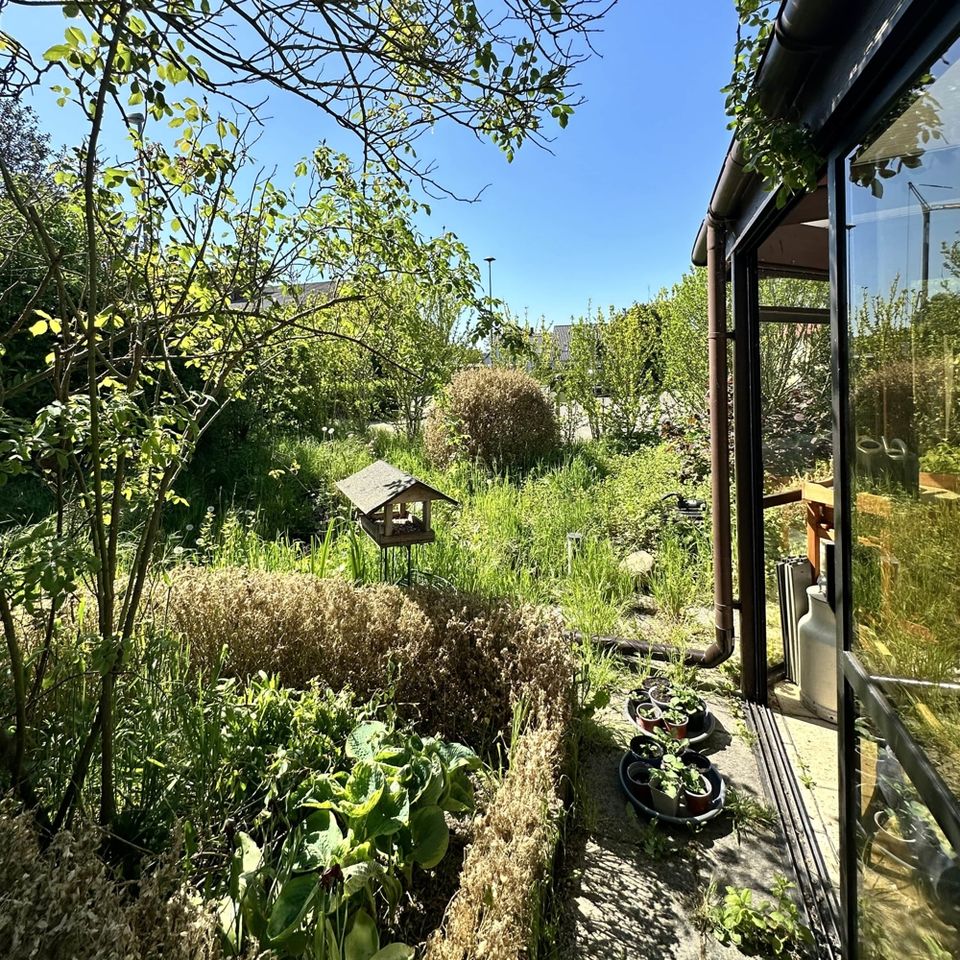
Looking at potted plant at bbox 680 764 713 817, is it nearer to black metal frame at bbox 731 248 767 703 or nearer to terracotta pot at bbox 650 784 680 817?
terracotta pot at bbox 650 784 680 817

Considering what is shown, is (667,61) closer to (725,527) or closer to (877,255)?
(877,255)

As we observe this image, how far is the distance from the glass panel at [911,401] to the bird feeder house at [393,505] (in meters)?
1.82

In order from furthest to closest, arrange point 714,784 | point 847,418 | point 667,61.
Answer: point 667,61
point 714,784
point 847,418

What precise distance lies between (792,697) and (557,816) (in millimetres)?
1826

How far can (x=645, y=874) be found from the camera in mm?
1883

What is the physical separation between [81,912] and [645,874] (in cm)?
169

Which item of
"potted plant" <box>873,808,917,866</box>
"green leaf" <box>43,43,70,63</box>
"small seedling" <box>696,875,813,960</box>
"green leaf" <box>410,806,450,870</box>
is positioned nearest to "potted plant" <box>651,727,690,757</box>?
"small seedling" <box>696,875,813,960</box>

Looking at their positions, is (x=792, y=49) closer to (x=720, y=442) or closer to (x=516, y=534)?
(x=720, y=442)

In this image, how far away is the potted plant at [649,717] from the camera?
2571mm

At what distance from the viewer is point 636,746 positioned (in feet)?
7.92

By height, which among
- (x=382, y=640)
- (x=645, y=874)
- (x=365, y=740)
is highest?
(x=382, y=640)

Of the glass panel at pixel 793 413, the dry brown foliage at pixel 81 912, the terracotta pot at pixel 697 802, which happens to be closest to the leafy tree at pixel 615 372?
the glass panel at pixel 793 413

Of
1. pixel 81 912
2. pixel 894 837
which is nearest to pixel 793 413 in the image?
pixel 894 837

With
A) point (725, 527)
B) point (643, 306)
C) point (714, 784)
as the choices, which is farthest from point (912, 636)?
point (643, 306)
